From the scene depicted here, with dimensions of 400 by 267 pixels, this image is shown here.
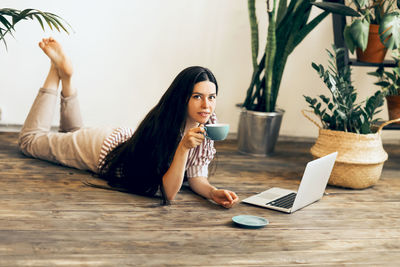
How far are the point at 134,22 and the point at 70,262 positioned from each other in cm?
208

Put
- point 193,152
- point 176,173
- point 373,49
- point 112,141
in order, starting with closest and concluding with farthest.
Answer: point 176,173 → point 193,152 → point 112,141 → point 373,49

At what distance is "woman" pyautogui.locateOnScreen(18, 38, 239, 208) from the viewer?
2.03 meters

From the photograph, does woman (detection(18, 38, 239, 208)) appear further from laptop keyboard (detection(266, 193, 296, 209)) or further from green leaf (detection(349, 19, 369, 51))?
green leaf (detection(349, 19, 369, 51))

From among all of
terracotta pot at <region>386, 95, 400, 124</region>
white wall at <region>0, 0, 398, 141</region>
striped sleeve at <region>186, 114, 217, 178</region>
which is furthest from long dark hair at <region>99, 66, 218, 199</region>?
terracotta pot at <region>386, 95, 400, 124</region>

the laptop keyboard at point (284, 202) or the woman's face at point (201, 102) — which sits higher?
the woman's face at point (201, 102)

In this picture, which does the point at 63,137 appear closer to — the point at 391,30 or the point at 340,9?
the point at 340,9

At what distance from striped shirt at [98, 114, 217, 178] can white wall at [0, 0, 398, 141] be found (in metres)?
1.01

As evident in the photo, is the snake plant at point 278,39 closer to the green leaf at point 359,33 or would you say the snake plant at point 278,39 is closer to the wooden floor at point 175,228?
the green leaf at point 359,33

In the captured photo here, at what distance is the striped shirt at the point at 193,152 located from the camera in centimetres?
222

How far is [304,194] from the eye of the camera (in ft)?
6.94

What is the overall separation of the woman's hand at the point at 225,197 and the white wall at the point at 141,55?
4.66 feet

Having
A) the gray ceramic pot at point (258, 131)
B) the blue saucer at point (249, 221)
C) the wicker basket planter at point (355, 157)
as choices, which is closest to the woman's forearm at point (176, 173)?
the blue saucer at point (249, 221)

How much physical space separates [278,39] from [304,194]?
1.32 meters

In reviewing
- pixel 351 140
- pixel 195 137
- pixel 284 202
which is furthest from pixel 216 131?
pixel 351 140
